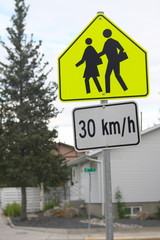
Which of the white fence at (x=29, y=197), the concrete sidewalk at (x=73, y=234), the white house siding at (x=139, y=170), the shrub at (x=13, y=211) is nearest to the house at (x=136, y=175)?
the white house siding at (x=139, y=170)

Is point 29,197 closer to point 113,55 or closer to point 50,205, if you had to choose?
point 50,205

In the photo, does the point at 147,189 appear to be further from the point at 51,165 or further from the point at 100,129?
the point at 100,129

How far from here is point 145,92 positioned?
4141 mm

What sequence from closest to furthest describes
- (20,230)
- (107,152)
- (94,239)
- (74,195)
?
(107,152) → (94,239) → (20,230) → (74,195)

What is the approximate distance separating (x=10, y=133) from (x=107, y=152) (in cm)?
2144

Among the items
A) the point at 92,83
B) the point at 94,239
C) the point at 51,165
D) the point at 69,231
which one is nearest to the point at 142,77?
the point at 92,83

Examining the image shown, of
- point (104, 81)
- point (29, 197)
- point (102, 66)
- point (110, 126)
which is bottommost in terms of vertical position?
point (29, 197)

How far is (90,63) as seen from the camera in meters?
4.22

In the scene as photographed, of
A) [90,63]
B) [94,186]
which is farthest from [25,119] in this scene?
[90,63]

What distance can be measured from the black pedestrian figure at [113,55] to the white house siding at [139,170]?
21.8 meters

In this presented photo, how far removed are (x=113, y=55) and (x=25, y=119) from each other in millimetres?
21124

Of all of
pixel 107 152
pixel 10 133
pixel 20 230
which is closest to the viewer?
pixel 107 152

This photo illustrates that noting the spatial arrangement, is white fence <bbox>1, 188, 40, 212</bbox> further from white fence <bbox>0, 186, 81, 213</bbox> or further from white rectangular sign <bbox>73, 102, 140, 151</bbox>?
white rectangular sign <bbox>73, 102, 140, 151</bbox>

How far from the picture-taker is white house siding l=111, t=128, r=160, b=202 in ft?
85.0
